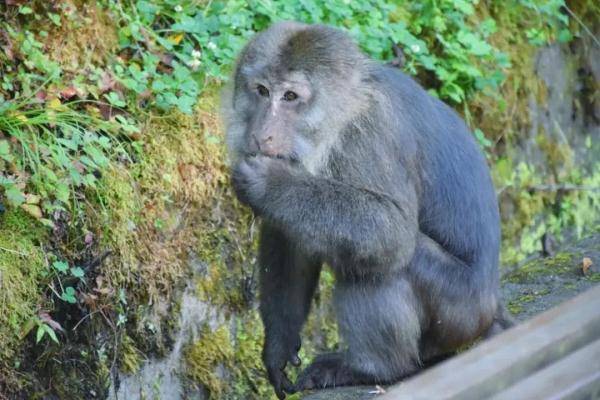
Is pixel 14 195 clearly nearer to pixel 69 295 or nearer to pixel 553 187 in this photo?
pixel 69 295

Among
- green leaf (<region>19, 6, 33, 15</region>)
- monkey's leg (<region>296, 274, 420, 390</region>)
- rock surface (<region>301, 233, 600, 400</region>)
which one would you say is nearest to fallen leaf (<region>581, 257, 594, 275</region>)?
rock surface (<region>301, 233, 600, 400</region>)

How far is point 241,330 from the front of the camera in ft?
24.5

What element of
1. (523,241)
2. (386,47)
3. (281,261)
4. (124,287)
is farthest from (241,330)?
(523,241)

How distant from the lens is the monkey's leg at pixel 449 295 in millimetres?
5727

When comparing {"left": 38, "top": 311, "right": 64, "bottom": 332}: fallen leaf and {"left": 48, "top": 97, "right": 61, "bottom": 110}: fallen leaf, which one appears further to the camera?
{"left": 48, "top": 97, "right": 61, "bottom": 110}: fallen leaf

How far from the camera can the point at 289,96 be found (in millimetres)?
5684

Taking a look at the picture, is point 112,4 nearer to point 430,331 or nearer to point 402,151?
point 402,151

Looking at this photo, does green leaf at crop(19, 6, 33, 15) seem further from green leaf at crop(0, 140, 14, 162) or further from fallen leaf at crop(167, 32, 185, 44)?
green leaf at crop(0, 140, 14, 162)

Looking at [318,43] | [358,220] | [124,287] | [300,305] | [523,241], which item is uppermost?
[318,43]

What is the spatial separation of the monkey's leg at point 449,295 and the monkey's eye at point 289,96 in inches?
35.1

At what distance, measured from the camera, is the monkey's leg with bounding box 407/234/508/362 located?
18.8 feet

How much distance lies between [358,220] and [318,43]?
2.93ft

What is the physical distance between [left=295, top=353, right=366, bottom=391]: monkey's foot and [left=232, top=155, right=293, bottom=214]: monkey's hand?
2.81ft

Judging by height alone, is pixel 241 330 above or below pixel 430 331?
below
